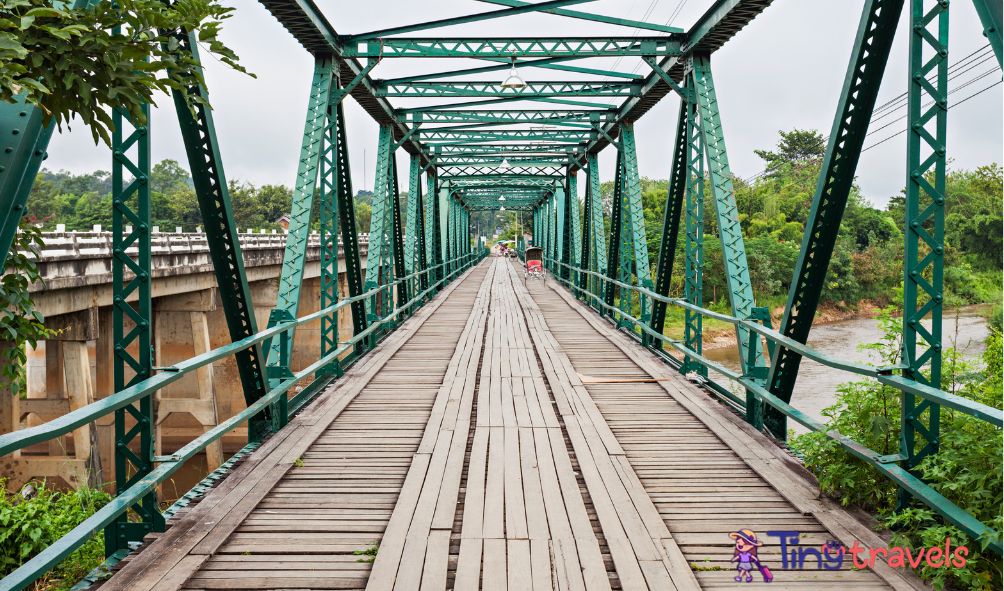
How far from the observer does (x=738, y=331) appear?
621cm

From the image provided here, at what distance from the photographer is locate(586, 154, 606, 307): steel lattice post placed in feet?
52.5

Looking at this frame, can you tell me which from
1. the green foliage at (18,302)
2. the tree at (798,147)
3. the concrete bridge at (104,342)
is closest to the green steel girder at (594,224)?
the concrete bridge at (104,342)

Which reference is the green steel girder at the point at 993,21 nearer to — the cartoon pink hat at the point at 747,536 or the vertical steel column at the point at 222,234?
the cartoon pink hat at the point at 747,536

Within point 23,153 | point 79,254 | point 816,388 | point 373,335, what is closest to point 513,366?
point 373,335

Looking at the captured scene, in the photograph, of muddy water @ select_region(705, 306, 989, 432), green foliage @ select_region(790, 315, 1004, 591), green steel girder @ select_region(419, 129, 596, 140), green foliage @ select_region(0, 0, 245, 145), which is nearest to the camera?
green foliage @ select_region(0, 0, 245, 145)

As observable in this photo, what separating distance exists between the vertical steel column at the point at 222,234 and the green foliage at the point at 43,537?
4.34 ft

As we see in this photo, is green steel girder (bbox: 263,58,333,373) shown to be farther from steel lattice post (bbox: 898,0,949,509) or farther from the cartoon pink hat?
steel lattice post (bbox: 898,0,949,509)

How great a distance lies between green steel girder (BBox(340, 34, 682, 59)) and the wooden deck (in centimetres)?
463

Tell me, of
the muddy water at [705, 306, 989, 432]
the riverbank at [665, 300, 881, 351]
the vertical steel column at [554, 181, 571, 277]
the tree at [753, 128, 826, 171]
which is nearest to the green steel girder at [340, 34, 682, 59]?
the muddy water at [705, 306, 989, 432]

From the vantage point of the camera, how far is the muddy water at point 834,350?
20.1 meters

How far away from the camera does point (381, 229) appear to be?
1181 cm

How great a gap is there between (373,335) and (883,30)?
24.3 ft

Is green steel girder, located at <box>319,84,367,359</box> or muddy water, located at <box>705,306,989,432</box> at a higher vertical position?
green steel girder, located at <box>319,84,367,359</box>

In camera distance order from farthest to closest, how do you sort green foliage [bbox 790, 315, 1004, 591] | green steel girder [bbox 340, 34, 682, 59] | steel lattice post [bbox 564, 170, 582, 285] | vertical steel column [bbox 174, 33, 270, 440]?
steel lattice post [bbox 564, 170, 582, 285] → green steel girder [bbox 340, 34, 682, 59] → vertical steel column [bbox 174, 33, 270, 440] → green foliage [bbox 790, 315, 1004, 591]
